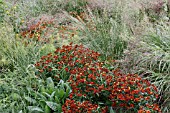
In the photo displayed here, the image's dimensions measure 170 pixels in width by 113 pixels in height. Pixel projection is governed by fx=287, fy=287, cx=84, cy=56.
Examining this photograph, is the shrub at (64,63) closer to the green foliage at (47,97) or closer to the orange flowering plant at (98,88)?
the orange flowering plant at (98,88)

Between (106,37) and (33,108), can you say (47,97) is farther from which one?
(106,37)

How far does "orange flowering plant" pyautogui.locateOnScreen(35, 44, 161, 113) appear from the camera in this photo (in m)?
2.74

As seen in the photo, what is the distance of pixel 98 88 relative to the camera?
9.39 feet

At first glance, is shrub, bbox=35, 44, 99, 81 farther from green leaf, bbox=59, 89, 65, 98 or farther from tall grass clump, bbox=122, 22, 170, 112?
tall grass clump, bbox=122, 22, 170, 112

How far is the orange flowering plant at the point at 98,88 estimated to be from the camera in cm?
274

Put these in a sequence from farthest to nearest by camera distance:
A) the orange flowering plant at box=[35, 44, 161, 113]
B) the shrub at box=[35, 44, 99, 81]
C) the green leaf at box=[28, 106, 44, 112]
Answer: the shrub at box=[35, 44, 99, 81]
the green leaf at box=[28, 106, 44, 112]
the orange flowering plant at box=[35, 44, 161, 113]

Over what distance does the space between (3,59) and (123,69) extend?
1572 millimetres

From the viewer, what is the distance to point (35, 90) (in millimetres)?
3367

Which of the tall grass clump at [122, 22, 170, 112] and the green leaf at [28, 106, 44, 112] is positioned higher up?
the tall grass clump at [122, 22, 170, 112]

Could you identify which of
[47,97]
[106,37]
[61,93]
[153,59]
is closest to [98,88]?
[61,93]

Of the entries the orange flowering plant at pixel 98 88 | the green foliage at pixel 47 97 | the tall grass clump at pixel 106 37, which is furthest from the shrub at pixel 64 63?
the tall grass clump at pixel 106 37

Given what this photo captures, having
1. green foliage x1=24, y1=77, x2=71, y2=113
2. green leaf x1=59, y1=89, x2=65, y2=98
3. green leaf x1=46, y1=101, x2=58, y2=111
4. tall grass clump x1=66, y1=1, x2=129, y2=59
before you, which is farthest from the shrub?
tall grass clump x1=66, y1=1, x2=129, y2=59

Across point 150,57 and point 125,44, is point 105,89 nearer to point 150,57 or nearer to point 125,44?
point 150,57

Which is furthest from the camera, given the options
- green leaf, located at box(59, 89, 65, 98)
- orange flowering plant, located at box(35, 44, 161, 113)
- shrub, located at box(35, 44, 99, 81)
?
shrub, located at box(35, 44, 99, 81)
